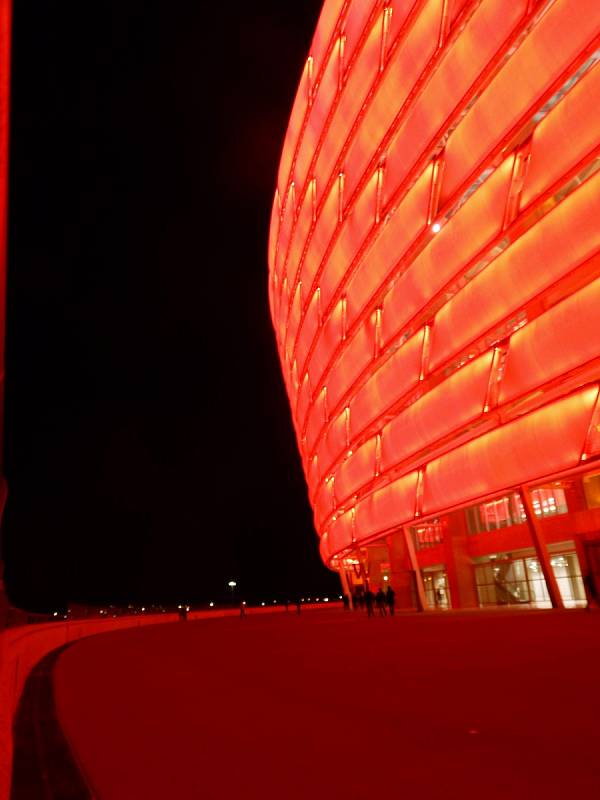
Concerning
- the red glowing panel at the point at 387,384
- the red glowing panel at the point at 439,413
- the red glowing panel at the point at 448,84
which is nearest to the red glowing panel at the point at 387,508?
the red glowing panel at the point at 439,413

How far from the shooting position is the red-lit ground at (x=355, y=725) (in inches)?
183

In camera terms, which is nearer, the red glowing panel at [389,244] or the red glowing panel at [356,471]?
the red glowing panel at [389,244]

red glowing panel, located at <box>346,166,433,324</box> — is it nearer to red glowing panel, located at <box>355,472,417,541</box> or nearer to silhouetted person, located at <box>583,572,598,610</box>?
red glowing panel, located at <box>355,472,417,541</box>

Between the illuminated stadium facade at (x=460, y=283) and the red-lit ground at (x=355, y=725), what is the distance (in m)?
8.51

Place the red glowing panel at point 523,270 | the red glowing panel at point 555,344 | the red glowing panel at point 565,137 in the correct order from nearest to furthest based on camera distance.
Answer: the red glowing panel at point 565,137 → the red glowing panel at point 523,270 → the red glowing panel at point 555,344

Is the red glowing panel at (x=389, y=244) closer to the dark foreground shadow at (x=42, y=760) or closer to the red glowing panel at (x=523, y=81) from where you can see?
the red glowing panel at (x=523, y=81)

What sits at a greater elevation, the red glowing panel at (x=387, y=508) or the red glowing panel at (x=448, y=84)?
the red glowing panel at (x=448, y=84)

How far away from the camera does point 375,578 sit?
134 feet

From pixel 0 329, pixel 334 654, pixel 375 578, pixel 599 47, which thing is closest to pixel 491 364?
pixel 599 47

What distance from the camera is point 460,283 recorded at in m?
22.2

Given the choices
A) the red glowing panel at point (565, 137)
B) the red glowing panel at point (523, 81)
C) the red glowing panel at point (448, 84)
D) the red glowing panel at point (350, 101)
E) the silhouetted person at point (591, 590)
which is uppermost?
the red glowing panel at point (350, 101)

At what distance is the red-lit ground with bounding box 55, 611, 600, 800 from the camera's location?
15.2ft

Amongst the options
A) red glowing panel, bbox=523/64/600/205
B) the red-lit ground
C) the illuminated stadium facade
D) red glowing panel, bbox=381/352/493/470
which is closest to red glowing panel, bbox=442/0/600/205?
the illuminated stadium facade

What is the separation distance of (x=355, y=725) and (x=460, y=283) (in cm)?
1773
